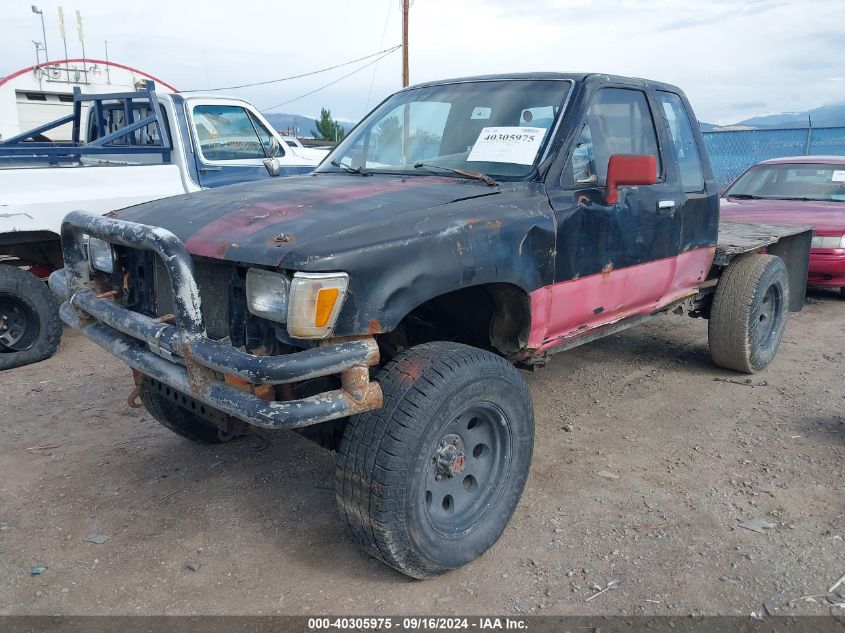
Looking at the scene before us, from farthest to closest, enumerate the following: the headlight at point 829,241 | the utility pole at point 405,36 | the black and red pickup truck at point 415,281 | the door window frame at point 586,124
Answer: the utility pole at point 405,36
the headlight at point 829,241
the door window frame at point 586,124
the black and red pickup truck at point 415,281

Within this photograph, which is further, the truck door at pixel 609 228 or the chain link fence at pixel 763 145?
the chain link fence at pixel 763 145

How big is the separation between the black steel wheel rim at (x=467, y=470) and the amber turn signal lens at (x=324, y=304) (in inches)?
25.5

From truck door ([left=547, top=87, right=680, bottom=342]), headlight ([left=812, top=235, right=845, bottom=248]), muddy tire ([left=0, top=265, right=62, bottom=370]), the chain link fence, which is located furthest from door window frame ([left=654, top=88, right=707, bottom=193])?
the chain link fence

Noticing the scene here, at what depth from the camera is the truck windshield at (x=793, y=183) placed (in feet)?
25.1

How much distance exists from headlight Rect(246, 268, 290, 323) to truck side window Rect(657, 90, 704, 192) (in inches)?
110

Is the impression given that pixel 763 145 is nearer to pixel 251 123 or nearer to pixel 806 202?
pixel 806 202

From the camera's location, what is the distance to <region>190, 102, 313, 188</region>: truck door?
251 inches

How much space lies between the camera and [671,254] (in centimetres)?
404

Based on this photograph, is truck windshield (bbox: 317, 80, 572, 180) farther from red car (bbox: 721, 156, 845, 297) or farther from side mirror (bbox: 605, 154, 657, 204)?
red car (bbox: 721, 156, 845, 297)

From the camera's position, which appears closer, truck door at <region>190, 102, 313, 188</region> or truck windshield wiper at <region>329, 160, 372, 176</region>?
truck windshield wiper at <region>329, 160, 372, 176</region>

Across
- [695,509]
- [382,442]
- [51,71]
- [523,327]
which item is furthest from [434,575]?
[51,71]

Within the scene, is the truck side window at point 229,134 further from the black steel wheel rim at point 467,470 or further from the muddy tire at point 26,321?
the black steel wheel rim at point 467,470

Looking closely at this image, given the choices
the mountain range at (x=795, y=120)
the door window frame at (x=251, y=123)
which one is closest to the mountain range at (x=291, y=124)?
the door window frame at (x=251, y=123)

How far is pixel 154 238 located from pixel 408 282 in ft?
2.97
